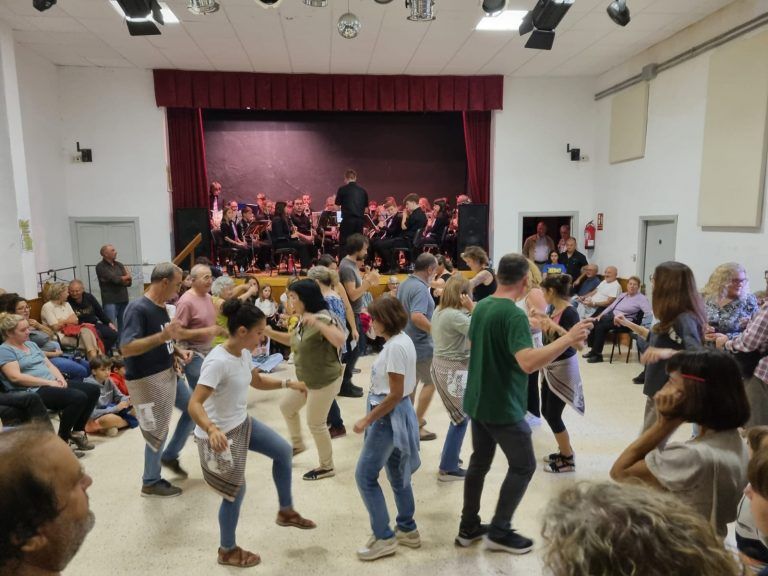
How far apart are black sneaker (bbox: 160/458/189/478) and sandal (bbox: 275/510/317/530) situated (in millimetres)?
1032

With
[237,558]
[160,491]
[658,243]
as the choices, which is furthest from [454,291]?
[658,243]

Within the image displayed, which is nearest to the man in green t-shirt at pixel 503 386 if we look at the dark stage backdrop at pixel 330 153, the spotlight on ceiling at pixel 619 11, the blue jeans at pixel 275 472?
the blue jeans at pixel 275 472

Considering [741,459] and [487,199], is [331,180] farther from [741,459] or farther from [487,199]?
[741,459]

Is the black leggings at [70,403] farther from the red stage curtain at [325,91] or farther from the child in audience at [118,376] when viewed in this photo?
the red stage curtain at [325,91]

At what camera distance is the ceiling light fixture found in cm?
673

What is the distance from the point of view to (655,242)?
807 centimetres

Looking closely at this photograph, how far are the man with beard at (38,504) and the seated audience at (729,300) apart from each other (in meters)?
4.70

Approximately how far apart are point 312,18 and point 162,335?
545 centimetres

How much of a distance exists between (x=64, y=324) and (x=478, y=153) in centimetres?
772

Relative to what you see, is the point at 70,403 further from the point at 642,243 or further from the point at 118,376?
the point at 642,243

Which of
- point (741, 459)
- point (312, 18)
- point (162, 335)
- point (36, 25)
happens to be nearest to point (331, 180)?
point (312, 18)

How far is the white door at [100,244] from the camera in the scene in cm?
930

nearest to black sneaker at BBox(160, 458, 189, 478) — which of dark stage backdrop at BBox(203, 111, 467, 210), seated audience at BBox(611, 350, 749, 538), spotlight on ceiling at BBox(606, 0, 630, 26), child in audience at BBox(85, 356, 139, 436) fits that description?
child in audience at BBox(85, 356, 139, 436)

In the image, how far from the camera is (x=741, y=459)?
5.46 feet
